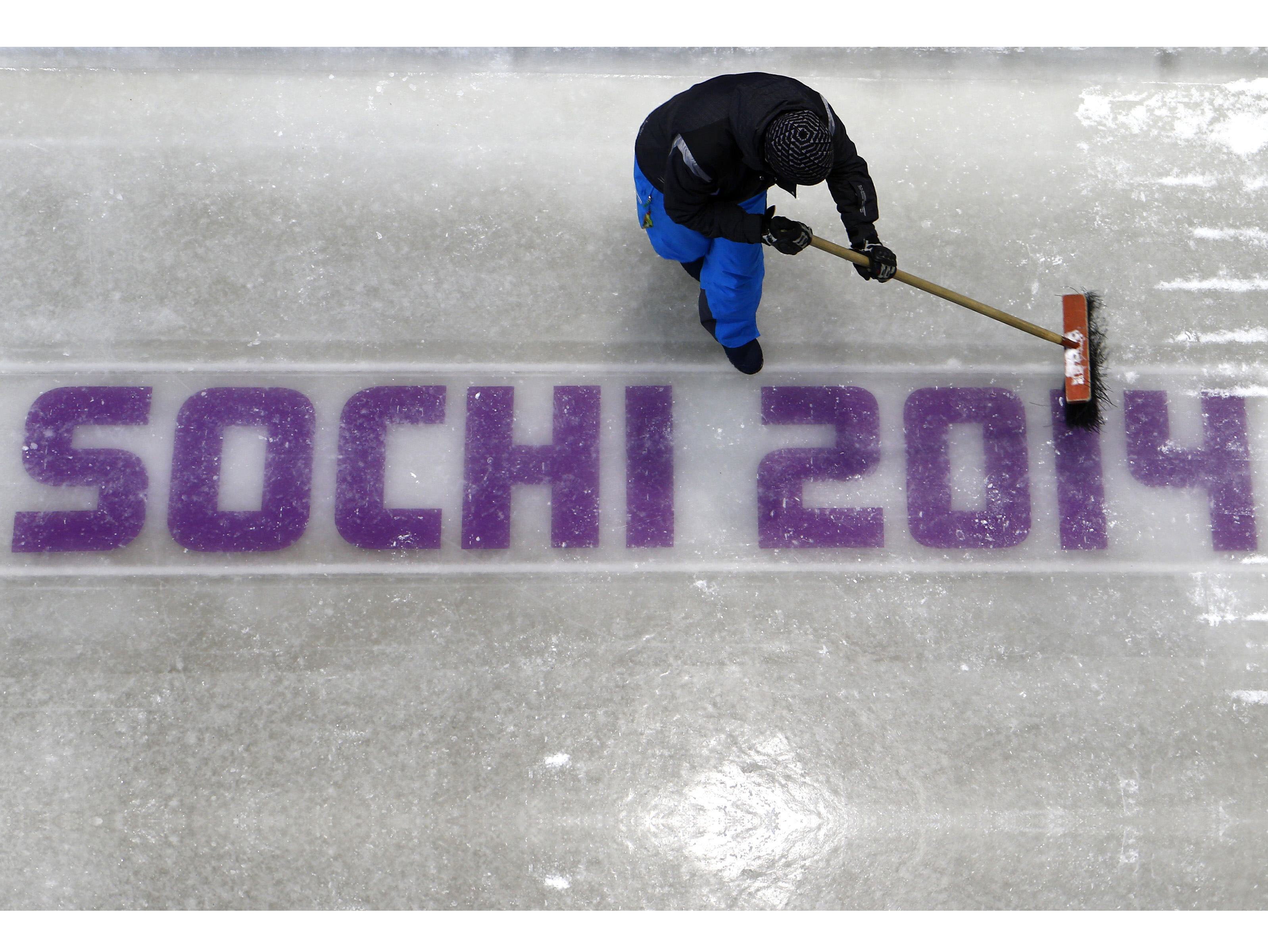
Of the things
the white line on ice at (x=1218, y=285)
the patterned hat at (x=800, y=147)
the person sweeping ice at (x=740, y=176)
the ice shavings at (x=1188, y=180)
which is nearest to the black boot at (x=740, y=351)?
the person sweeping ice at (x=740, y=176)

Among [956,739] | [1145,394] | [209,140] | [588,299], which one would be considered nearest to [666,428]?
[588,299]

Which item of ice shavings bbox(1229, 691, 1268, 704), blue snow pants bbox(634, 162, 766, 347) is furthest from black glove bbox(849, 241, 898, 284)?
ice shavings bbox(1229, 691, 1268, 704)

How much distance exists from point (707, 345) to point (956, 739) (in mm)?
1733

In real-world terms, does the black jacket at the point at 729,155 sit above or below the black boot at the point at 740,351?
above

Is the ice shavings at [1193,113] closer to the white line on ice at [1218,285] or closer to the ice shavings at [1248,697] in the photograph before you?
the white line on ice at [1218,285]

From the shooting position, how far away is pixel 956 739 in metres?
3.11

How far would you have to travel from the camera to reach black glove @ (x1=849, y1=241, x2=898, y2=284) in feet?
8.95

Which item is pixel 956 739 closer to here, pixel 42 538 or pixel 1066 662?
pixel 1066 662

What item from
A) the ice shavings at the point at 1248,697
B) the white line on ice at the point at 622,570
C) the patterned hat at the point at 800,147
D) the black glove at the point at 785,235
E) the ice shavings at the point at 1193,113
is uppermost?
the ice shavings at the point at 1193,113

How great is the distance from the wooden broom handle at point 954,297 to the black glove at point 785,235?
0.04 m

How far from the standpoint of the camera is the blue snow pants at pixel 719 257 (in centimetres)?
281

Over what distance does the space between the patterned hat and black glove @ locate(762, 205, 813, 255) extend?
349 millimetres

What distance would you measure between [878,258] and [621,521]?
131 cm

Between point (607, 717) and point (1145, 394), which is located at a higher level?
point (1145, 394)
